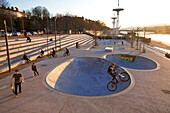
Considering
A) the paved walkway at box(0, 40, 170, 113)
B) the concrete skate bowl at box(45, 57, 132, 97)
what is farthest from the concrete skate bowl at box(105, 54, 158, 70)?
the paved walkway at box(0, 40, 170, 113)

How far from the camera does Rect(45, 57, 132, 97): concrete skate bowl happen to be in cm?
957

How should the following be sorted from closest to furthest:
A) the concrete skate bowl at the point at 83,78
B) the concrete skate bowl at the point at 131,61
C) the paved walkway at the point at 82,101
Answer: the paved walkway at the point at 82,101, the concrete skate bowl at the point at 83,78, the concrete skate bowl at the point at 131,61

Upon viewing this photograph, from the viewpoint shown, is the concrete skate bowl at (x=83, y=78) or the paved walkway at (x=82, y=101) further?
the concrete skate bowl at (x=83, y=78)

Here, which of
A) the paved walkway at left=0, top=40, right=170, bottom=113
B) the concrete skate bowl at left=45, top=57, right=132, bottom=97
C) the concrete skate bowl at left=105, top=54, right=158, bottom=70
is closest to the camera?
the paved walkway at left=0, top=40, right=170, bottom=113

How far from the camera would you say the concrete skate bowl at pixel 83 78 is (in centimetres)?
957

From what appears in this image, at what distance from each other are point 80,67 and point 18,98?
32.9 feet

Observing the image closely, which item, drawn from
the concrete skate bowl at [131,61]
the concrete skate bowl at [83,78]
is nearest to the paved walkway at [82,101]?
the concrete skate bowl at [83,78]

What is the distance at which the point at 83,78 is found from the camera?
42.6ft

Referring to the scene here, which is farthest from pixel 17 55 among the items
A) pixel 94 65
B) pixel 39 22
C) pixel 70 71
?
pixel 39 22

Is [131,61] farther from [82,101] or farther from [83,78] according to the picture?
[82,101]

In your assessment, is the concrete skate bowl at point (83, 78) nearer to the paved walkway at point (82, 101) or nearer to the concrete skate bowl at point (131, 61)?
the paved walkway at point (82, 101)

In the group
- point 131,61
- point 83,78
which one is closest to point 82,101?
point 83,78

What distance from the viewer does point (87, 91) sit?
9.87 m

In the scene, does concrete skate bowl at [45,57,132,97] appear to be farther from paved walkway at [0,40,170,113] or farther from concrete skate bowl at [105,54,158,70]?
concrete skate bowl at [105,54,158,70]
